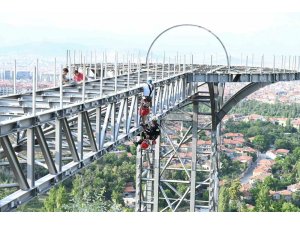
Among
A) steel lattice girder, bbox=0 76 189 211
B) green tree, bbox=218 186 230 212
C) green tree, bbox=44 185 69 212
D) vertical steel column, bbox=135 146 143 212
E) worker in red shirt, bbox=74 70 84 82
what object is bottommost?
green tree, bbox=218 186 230 212

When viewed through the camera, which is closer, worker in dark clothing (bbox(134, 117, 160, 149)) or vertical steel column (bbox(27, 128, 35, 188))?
vertical steel column (bbox(27, 128, 35, 188))

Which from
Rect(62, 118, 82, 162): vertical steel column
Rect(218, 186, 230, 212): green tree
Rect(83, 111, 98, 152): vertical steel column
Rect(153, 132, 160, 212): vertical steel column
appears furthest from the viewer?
Rect(218, 186, 230, 212): green tree

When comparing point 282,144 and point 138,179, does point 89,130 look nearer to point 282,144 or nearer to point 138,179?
point 138,179

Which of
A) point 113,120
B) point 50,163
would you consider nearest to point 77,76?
point 113,120

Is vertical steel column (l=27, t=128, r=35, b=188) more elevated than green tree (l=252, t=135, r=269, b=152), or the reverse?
vertical steel column (l=27, t=128, r=35, b=188)

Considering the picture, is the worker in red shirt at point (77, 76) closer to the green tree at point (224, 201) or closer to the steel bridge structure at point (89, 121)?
the steel bridge structure at point (89, 121)

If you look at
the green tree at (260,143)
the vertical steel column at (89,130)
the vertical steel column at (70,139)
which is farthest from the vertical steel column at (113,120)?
the green tree at (260,143)

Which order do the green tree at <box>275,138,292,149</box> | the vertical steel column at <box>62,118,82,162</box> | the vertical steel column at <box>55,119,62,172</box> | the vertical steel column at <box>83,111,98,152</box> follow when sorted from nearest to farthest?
1. the vertical steel column at <box>55,119,62,172</box>
2. the vertical steel column at <box>62,118,82,162</box>
3. the vertical steel column at <box>83,111,98,152</box>
4. the green tree at <box>275,138,292,149</box>

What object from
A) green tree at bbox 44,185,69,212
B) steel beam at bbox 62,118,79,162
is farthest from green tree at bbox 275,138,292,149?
steel beam at bbox 62,118,79,162

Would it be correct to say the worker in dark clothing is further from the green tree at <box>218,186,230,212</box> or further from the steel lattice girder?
the green tree at <box>218,186,230,212</box>
